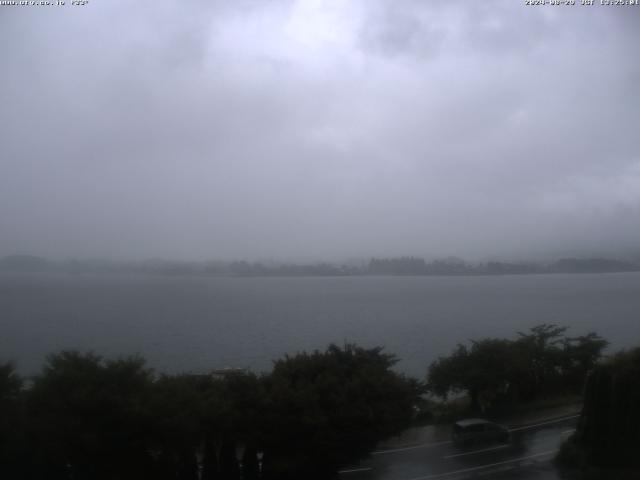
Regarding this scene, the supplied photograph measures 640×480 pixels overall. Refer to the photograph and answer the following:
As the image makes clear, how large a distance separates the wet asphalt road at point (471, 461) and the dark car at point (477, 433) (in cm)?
24

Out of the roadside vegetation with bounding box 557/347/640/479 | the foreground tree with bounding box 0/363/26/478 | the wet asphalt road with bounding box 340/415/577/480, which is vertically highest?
the foreground tree with bounding box 0/363/26/478

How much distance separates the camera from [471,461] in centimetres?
1480

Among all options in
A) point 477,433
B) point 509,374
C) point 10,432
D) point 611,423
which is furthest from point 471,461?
point 10,432

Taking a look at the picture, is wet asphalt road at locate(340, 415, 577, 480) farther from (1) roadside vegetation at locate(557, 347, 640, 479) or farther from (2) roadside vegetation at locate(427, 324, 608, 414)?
Answer: (2) roadside vegetation at locate(427, 324, 608, 414)

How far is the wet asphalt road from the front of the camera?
529 inches

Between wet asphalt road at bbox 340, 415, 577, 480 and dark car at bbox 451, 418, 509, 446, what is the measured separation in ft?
0.77

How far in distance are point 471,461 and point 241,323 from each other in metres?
41.5

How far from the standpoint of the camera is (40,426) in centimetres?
1029

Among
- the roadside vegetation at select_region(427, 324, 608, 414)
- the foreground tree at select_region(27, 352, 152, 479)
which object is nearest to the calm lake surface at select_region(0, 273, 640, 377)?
the roadside vegetation at select_region(427, 324, 608, 414)

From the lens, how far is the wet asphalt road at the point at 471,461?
44.1ft

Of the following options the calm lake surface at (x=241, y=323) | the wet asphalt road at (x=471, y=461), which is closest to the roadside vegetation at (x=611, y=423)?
the wet asphalt road at (x=471, y=461)

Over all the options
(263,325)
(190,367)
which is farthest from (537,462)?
(263,325)

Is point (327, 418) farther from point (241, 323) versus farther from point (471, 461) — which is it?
point (241, 323)

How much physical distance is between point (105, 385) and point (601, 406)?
32.8ft
